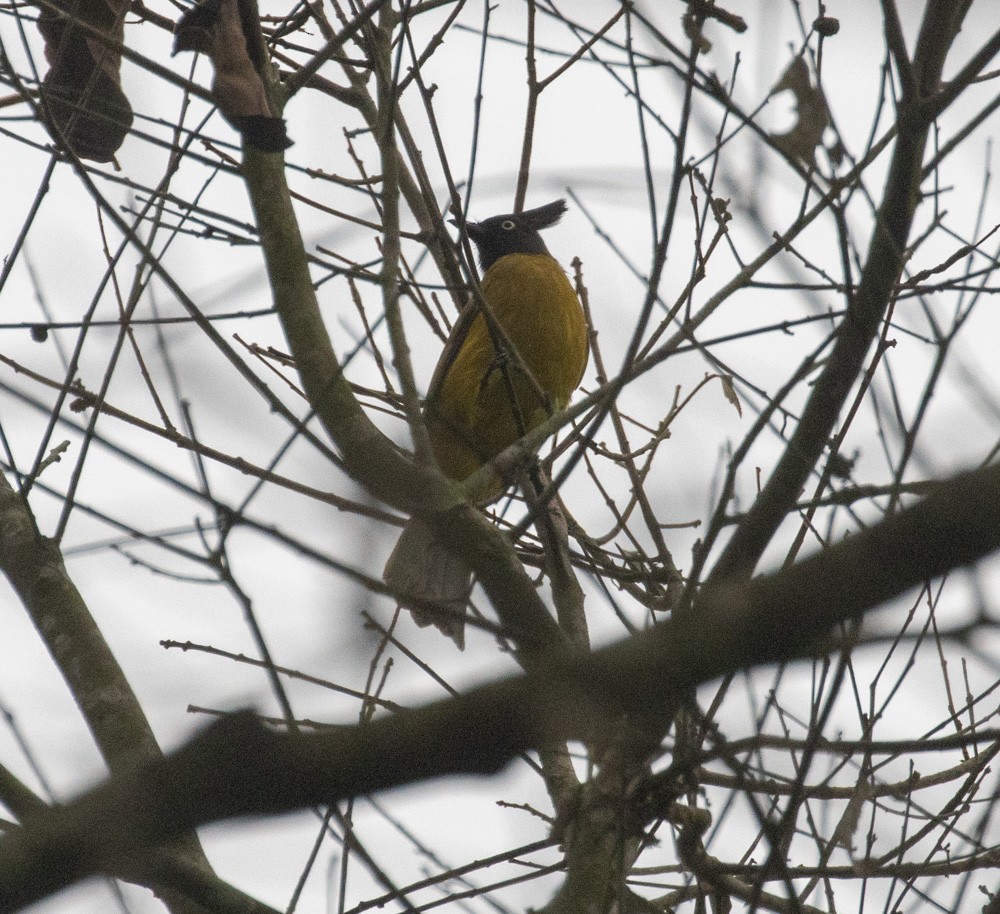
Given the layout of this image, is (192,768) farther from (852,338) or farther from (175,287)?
(852,338)

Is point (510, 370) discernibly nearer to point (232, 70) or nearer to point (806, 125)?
point (232, 70)

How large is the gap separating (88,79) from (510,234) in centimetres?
436

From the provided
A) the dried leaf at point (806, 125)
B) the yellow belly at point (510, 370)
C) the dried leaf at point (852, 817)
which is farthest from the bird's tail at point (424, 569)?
the dried leaf at point (806, 125)

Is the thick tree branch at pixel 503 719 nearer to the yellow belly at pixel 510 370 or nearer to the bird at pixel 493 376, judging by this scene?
the bird at pixel 493 376

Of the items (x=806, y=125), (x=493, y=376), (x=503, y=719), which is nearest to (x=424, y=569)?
(x=493, y=376)

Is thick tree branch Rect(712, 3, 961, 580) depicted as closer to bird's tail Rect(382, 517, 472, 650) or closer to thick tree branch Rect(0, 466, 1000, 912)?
thick tree branch Rect(0, 466, 1000, 912)

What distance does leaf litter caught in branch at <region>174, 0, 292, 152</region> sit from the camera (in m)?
3.44

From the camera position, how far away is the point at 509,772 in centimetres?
154

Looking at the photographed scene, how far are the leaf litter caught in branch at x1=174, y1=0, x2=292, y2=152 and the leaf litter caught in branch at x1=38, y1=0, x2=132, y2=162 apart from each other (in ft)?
1.47

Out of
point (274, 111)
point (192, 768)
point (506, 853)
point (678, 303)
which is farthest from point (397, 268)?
point (192, 768)

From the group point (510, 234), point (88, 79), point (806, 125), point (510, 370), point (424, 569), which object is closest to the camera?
point (806, 125)

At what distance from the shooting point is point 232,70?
A: 3.50 metres

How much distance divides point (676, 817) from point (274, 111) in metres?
2.47

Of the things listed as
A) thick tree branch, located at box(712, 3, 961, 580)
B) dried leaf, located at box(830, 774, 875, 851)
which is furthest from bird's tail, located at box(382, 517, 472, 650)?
thick tree branch, located at box(712, 3, 961, 580)
